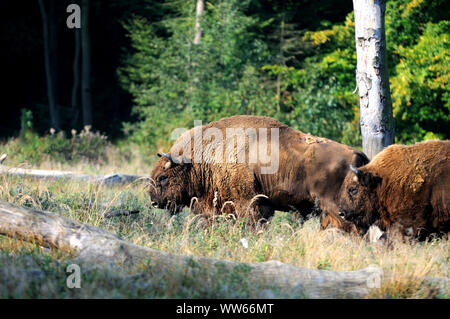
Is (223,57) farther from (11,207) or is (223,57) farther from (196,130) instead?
(11,207)

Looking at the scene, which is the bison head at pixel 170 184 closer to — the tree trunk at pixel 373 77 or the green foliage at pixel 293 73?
the tree trunk at pixel 373 77

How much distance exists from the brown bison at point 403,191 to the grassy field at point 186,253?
0.97 ft

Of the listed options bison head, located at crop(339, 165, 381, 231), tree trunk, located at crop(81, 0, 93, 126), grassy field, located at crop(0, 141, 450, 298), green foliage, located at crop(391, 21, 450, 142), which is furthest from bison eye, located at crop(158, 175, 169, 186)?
tree trunk, located at crop(81, 0, 93, 126)

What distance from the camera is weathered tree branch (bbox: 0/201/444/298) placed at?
4.73 m

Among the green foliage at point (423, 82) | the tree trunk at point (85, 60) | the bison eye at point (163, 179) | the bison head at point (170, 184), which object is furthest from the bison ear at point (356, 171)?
the tree trunk at point (85, 60)

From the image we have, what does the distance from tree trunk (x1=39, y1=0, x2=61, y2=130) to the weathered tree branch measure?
20.1 metres

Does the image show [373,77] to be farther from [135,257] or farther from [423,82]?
[423,82]

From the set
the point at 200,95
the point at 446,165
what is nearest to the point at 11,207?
the point at 446,165

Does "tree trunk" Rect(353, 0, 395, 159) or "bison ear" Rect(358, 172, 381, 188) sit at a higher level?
"tree trunk" Rect(353, 0, 395, 159)

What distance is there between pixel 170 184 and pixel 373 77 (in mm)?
3506

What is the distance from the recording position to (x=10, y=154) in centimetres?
1428

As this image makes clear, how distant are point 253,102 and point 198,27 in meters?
4.67

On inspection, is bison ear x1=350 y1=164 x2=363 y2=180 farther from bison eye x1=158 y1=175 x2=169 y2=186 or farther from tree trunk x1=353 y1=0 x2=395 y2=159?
bison eye x1=158 y1=175 x2=169 y2=186

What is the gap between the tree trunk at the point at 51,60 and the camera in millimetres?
25125
